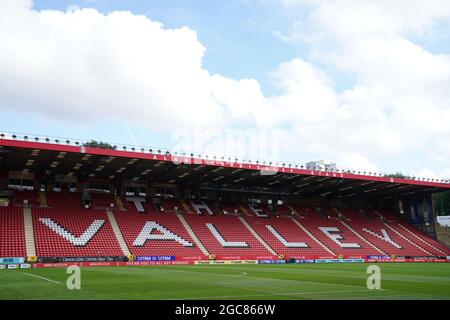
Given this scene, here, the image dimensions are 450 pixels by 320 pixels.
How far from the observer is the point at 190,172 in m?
49.5

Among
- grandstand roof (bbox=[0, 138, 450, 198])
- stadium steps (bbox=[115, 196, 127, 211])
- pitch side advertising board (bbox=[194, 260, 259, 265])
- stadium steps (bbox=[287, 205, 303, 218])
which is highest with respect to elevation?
grandstand roof (bbox=[0, 138, 450, 198])

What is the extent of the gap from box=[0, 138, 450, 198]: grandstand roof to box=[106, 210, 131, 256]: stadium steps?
5010mm

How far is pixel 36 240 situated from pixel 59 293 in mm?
26199

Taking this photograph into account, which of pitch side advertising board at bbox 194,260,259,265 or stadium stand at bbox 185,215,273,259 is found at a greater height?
stadium stand at bbox 185,215,273,259

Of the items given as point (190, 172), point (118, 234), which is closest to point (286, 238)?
point (190, 172)

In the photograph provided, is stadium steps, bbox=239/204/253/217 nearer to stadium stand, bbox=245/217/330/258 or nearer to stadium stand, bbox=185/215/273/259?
stadium stand, bbox=245/217/330/258

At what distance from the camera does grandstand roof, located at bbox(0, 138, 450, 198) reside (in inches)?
1604

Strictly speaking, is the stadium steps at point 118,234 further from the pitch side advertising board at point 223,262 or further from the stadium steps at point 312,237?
the stadium steps at point 312,237

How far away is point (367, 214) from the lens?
2621 inches

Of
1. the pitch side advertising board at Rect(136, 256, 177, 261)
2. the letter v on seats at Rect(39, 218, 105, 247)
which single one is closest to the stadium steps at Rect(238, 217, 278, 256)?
the pitch side advertising board at Rect(136, 256, 177, 261)

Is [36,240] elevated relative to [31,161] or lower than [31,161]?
lower

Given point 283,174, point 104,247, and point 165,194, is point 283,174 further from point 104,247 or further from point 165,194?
point 104,247

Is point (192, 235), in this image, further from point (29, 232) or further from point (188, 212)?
point (29, 232)
